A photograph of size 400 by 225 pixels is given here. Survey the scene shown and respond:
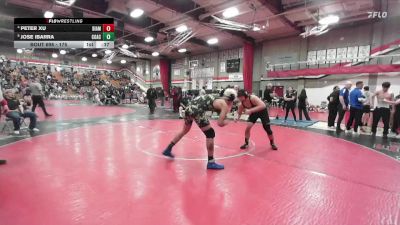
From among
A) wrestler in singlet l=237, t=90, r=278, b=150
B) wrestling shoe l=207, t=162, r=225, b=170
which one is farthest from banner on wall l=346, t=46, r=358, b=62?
wrestling shoe l=207, t=162, r=225, b=170

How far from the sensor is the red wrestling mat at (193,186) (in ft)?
7.23

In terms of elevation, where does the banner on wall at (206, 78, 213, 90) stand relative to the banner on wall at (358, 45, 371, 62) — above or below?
below

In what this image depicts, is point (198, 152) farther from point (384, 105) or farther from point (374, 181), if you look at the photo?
point (384, 105)

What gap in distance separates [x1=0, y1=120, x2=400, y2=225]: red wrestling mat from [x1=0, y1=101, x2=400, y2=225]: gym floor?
12 mm

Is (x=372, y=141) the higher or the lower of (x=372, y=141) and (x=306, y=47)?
the lower

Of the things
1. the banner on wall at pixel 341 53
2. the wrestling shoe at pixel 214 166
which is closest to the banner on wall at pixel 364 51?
the banner on wall at pixel 341 53

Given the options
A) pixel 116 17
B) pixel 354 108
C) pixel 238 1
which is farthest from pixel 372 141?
pixel 116 17

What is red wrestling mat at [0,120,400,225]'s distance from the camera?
2205mm

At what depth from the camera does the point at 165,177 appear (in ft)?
10.5

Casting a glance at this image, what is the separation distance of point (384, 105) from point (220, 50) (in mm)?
17335

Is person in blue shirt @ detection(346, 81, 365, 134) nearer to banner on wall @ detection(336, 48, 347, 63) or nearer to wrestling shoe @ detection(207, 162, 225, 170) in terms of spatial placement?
wrestling shoe @ detection(207, 162, 225, 170)

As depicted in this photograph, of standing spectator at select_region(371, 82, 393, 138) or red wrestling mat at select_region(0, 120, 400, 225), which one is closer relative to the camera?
red wrestling mat at select_region(0, 120, 400, 225)

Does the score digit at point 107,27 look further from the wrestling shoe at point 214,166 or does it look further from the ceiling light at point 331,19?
the ceiling light at point 331,19

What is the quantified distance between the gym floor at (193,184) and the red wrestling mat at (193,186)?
12 mm
